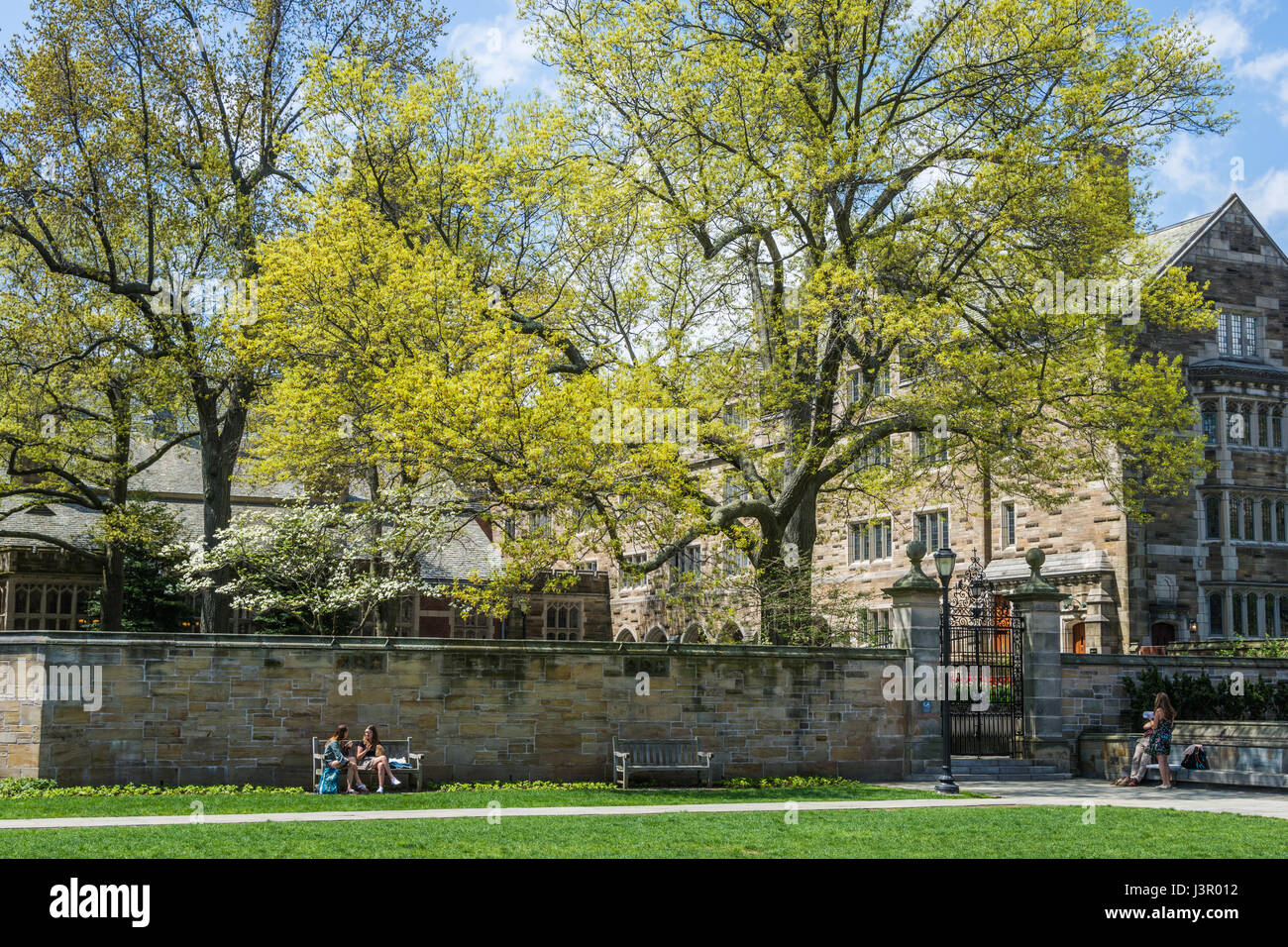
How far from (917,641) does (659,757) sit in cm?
516

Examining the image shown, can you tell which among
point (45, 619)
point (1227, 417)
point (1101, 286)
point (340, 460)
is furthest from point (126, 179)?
point (1227, 417)

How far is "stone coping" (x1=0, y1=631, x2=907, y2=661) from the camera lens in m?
17.9

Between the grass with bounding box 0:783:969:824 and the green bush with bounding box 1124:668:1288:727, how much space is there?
678cm

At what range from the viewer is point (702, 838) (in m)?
13.1

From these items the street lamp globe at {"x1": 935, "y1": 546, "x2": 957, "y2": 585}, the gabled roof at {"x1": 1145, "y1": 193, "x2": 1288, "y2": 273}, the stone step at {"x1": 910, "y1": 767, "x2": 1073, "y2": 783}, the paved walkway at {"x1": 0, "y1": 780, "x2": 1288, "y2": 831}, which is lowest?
the stone step at {"x1": 910, "y1": 767, "x2": 1073, "y2": 783}

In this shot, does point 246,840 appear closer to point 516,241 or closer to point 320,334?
point 320,334

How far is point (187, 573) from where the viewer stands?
2744 cm

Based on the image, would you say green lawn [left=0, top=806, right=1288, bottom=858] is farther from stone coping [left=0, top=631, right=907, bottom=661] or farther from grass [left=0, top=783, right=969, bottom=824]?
stone coping [left=0, top=631, right=907, bottom=661]

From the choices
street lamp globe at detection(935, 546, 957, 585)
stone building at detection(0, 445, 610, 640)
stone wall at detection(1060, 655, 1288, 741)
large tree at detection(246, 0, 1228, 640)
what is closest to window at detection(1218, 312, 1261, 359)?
large tree at detection(246, 0, 1228, 640)

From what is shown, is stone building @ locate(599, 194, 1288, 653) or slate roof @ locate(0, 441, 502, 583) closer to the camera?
stone building @ locate(599, 194, 1288, 653)

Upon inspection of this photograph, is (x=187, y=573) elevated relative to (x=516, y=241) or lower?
lower

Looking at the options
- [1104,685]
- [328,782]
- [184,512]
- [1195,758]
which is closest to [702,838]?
[328,782]

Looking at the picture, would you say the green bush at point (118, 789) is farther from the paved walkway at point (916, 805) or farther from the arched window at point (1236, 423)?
the arched window at point (1236, 423)

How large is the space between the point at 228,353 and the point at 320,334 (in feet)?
19.4
